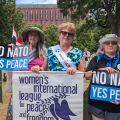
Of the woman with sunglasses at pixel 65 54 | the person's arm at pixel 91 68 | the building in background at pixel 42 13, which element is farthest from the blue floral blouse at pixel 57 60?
the building in background at pixel 42 13

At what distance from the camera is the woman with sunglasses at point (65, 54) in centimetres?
561

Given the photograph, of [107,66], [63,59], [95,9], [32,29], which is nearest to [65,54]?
[63,59]

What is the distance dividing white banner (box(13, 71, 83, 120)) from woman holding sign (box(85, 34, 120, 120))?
Answer: 0.29 meters

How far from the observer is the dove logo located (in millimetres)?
5676

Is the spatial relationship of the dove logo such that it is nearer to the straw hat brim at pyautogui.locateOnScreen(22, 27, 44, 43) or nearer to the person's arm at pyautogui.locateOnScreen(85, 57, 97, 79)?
the person's arm at pyautogui.locateOnScreen(85, 57, 97, 79)

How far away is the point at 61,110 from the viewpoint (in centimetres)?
569

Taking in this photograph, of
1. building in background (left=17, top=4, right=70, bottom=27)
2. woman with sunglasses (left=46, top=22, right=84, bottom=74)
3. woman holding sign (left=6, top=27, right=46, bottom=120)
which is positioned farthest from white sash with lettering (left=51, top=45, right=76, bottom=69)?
building in background (left=17, top=4, right=70, bottom=27)

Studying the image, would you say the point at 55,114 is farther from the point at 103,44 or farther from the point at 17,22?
the point at 17,22

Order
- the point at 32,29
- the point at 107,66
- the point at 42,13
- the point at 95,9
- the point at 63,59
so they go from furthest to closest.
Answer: the point at 42,13, the point at 95,9, the point at 32,29, the point at 63,59, the point at 107,66

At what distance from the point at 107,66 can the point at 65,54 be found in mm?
595

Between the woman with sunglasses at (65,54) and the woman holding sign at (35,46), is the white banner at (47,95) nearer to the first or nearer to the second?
the woman with sunglasses at (65,54)

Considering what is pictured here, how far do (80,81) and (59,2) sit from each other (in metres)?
19.6

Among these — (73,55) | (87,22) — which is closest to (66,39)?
(73,55)

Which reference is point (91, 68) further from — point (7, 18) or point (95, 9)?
point (7, 18)
